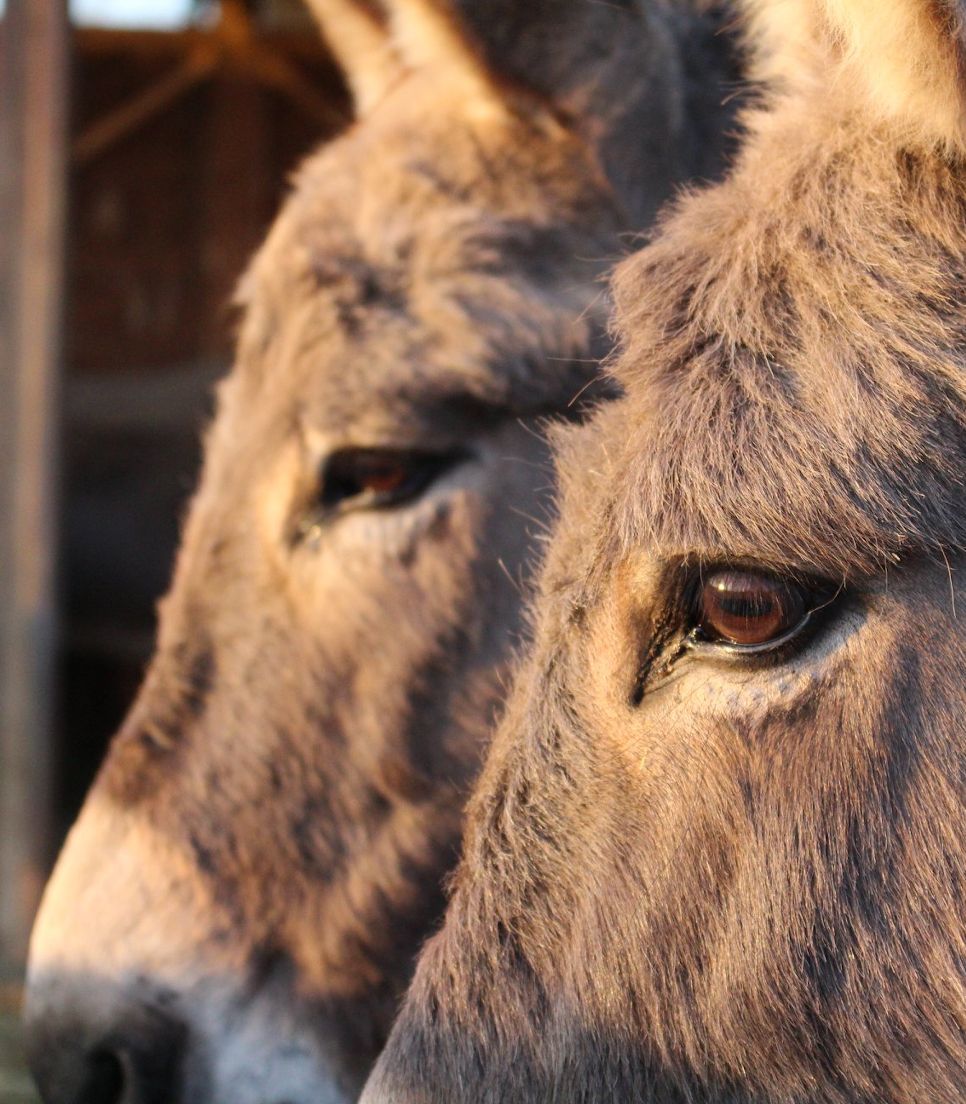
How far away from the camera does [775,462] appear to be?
4.24 feet

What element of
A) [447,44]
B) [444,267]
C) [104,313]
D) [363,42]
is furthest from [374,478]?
[104,313]

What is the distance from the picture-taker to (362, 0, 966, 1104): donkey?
1.25m

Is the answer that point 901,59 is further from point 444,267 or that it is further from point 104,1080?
point 104,1080

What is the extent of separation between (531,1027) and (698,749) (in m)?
0.36

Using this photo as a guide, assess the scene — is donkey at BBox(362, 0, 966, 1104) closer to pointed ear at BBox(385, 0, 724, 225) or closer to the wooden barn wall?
pointed ear at BBox(385, 0, 724, 225)

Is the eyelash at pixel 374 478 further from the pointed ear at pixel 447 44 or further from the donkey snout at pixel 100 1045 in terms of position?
the donkey snout at pixel 100 1045

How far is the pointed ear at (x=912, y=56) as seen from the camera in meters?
1.21

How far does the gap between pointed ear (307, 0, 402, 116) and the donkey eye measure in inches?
39.0

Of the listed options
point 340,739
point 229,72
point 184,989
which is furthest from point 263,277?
point 229,72

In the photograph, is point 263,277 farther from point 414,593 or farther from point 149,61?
point 149,61

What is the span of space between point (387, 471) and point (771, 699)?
1.09 m

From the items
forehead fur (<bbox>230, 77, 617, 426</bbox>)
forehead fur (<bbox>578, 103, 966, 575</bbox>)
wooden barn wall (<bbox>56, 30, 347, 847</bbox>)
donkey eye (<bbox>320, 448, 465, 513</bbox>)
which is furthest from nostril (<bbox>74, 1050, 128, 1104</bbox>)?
wooden barn wall (<bbox>56, 30, 347, 847</bbox>)

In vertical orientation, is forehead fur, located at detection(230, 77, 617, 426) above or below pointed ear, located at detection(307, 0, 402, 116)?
below

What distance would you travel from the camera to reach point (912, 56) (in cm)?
129
